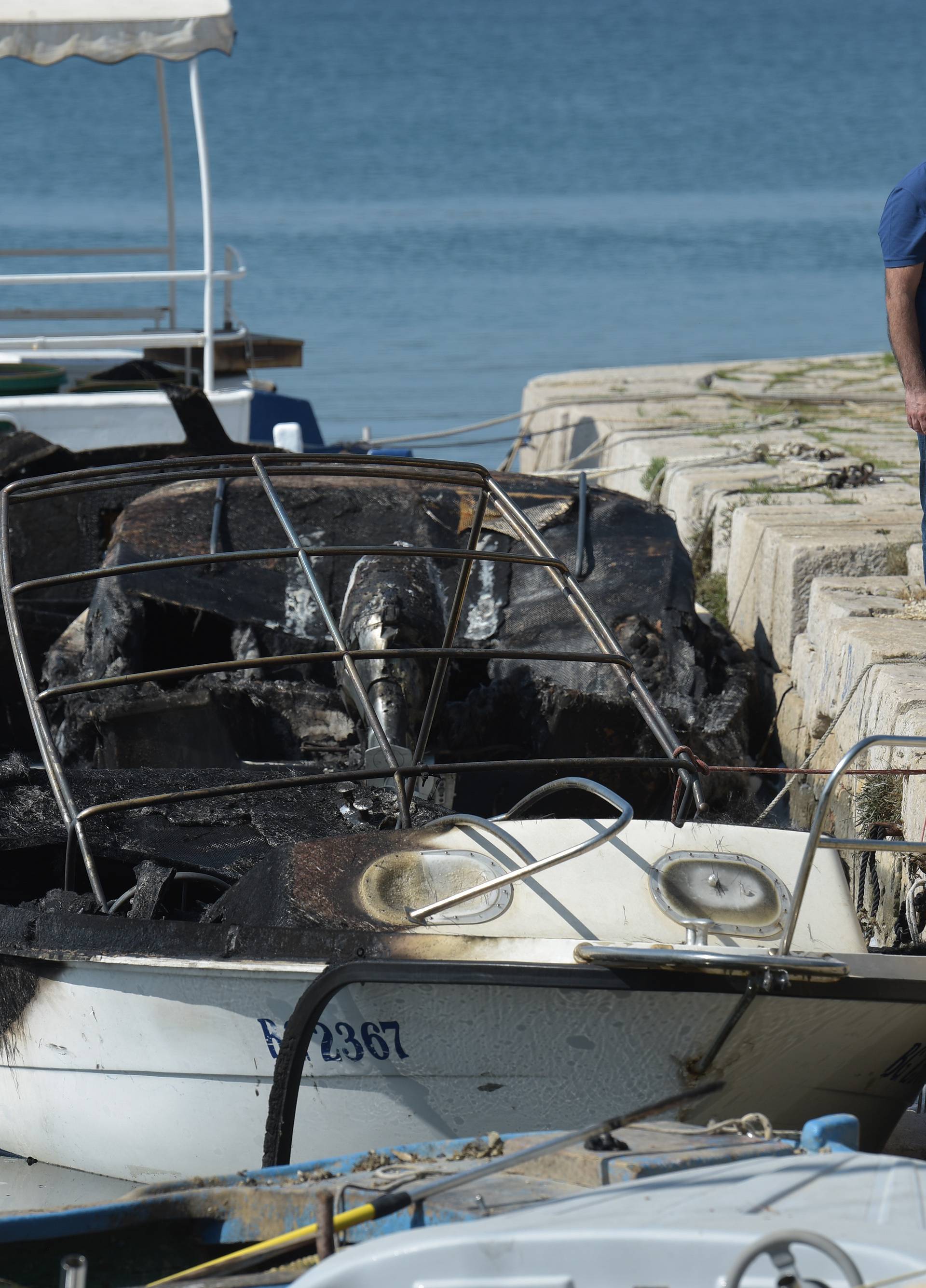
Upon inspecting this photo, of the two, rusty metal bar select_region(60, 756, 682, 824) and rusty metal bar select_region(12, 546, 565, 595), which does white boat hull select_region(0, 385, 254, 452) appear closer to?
rusty metal bar select_region(12, 546, 565, 595)

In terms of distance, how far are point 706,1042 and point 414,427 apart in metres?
12.3

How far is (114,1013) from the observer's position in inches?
130

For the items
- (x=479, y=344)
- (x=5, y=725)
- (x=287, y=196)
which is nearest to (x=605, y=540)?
(x=5, y=725)

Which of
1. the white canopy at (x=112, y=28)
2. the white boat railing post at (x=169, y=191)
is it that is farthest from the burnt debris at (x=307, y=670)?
the white boat railing post at (x=169, y=191)

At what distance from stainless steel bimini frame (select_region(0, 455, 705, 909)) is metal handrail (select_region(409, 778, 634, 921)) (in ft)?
0.68

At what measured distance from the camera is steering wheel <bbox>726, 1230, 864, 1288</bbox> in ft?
7.16

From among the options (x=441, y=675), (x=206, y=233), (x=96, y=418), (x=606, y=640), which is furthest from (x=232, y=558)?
(x=206, y=233)

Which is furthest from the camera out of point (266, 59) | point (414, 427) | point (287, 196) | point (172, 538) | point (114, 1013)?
point (266, 59)

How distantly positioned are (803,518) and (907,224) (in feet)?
8.29

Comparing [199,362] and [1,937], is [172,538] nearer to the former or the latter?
[1,937]

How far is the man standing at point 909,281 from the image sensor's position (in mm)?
4383

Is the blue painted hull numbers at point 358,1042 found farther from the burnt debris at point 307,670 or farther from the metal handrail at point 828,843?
the metal handrail at point 828,843

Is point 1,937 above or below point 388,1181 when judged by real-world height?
above

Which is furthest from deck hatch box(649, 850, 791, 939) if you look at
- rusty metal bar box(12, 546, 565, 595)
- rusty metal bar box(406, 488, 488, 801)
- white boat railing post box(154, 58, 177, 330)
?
white boat railing post box(154, 58, 177, 330)
